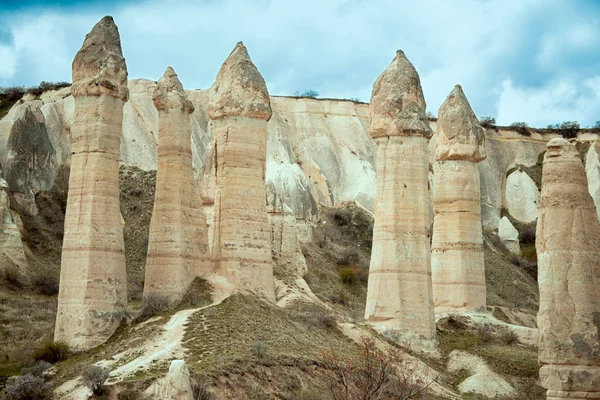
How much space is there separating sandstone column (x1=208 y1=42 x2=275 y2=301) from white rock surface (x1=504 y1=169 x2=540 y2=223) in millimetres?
39889

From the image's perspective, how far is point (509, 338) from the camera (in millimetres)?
31125

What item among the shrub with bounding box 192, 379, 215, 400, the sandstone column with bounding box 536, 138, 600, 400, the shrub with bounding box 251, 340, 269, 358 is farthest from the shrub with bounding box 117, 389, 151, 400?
the sandstone column with bounding box 536, 138, 600, 400

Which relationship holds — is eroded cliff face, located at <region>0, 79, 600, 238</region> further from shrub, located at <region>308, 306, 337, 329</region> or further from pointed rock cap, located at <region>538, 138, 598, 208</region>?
pointed rock cap, located at <region>538, 138, 598, 208</region>

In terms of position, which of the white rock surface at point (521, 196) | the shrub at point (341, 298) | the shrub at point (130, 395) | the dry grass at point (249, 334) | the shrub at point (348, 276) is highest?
the white rock surface at point (521, 196)

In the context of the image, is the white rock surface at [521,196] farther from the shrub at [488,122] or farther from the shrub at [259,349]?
the shrub at [259,349]

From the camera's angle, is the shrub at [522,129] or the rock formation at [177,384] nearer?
the rock formation at [177,384]

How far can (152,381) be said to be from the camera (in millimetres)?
20219

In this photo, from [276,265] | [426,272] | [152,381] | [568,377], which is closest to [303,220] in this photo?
[276,265]

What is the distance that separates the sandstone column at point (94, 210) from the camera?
24328mm

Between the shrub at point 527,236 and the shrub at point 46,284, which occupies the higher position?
the shrub at point 527,236

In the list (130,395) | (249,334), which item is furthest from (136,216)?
(130,395)

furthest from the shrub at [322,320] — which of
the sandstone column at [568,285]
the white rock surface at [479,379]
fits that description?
the sandstone column at [568,285]

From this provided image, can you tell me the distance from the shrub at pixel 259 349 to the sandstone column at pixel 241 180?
12.6 feet

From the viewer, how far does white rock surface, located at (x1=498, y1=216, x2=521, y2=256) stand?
2209 inches
